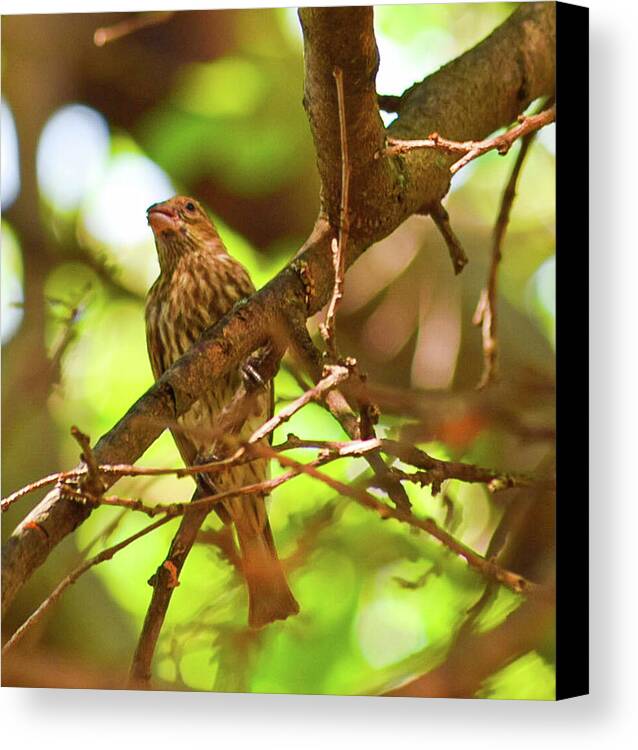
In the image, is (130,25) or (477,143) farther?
(130,25)

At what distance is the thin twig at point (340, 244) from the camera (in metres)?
2.94

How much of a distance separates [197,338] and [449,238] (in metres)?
0.61

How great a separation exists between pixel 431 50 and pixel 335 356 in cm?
68

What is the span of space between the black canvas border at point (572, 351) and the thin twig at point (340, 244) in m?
0.43

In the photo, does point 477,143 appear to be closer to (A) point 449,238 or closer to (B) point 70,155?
(A) point 449,238

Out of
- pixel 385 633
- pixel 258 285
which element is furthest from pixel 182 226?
pixel 385 633

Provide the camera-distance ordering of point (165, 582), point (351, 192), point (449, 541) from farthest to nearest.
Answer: point (165, 582), point (351, 192), point (449, 541)

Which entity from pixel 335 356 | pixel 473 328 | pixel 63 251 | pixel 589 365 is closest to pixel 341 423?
pixel 335 356

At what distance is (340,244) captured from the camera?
3.05 meters

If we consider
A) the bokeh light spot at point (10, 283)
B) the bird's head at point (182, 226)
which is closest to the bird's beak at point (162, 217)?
the bird's head at point (182, 226)

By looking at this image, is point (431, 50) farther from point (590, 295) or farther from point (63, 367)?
point (63, 367)

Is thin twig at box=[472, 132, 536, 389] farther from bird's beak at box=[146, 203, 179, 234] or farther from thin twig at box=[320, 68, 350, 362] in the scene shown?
bird's beak at box=[146, 203, 179, 234]

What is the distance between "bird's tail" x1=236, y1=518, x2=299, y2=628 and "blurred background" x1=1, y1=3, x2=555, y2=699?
25mm

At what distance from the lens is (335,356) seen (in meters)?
3.03
